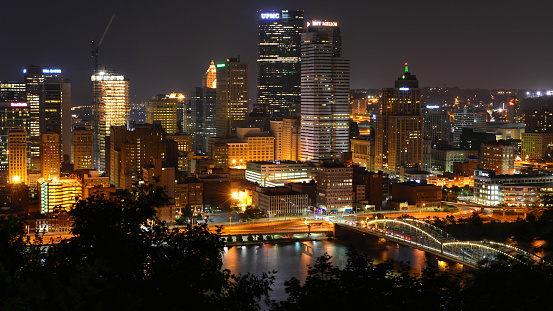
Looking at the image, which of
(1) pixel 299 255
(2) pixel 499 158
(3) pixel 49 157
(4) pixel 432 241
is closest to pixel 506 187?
(2) pixel 499 158

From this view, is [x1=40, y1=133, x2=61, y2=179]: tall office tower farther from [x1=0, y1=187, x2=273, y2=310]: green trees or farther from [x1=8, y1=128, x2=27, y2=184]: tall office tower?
[x1=0, y1=187, x2=273, y2=310]: green trees

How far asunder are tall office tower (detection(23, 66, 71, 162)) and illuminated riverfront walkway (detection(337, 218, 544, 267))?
67.2 ft

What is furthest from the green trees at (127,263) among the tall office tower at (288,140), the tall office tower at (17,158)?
the tall office tower at (288,140)

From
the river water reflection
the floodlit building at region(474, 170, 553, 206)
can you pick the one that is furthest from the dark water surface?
the floodlit building at region(474, 170, 553, 206)

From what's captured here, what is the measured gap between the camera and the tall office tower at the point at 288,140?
36.3 metres

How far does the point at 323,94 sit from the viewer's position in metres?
34.1

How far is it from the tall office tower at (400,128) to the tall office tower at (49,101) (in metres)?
15.2

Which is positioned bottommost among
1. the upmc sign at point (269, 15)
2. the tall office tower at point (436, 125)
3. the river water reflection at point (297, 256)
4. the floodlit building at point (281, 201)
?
the river water reflection at point (297, 256)

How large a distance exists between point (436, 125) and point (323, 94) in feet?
37.3

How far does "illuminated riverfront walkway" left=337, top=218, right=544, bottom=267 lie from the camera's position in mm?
17141

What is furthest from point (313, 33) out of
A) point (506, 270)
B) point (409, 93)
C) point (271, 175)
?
point (506, 270)

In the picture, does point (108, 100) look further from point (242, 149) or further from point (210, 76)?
point (242, 149)

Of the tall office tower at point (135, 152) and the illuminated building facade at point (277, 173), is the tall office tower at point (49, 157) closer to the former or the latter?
the tall office tower at point (135, 152)

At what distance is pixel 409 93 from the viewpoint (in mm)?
34344
